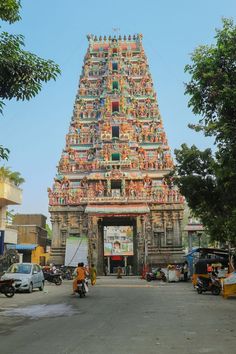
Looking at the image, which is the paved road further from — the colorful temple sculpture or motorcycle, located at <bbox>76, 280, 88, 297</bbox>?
the colorful temple sculpture

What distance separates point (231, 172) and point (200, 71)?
3.26 meters

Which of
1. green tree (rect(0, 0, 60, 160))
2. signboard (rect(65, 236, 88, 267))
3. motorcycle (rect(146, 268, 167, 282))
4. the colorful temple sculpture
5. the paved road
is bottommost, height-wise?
the paved road

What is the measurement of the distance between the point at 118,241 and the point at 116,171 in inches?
704

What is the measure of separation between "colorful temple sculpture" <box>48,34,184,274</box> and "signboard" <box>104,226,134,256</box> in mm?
11188

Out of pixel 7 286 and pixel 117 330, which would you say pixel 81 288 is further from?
pixel 117 330

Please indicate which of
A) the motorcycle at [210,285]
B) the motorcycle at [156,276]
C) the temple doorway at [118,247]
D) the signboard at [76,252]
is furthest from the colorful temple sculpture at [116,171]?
the motorcycle at [210,285]

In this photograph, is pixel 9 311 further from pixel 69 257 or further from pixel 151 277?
pixel 69 257

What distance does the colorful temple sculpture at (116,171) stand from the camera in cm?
4759

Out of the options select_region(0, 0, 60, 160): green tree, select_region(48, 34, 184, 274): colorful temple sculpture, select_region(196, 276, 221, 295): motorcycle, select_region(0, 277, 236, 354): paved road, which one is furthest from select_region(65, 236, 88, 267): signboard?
select_region(0, 0, 60, 160): green tree

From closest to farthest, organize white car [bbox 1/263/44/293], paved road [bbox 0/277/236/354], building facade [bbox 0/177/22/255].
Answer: paved road [bbox 0/277/236/354], white car [bbox 1/263/44/293], building facade [bbox 0/177/22/255]

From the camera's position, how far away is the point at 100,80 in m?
56.6

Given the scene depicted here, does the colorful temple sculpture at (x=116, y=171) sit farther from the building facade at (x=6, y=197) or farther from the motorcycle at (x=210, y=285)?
the motorcycle at (x=210, y=285)

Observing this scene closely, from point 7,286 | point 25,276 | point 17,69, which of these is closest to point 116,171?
point 25,276

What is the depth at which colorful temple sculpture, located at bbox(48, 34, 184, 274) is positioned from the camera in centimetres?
4759
